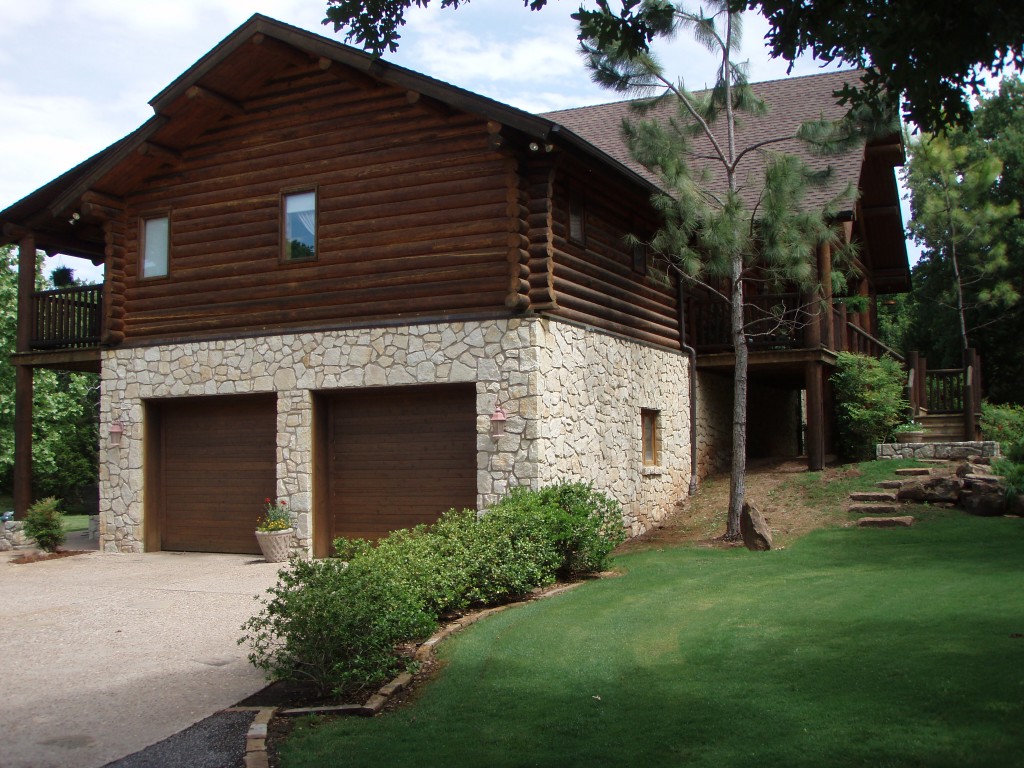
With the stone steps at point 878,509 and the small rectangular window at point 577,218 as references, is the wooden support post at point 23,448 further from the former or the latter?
the stone steps at point 878,509

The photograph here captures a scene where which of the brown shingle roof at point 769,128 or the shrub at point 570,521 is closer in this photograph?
the shrub at point 570,521

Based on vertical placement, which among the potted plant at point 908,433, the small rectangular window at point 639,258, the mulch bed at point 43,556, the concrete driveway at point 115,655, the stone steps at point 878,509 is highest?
the small rectangular window at point 639,258

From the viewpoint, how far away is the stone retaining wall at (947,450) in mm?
16500

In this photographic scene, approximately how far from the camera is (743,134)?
2067cm

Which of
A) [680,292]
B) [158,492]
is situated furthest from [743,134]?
[158,492]

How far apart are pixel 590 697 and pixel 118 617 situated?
589cm

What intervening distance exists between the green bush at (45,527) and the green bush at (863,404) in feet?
43.4

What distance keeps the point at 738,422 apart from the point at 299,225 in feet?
22.9

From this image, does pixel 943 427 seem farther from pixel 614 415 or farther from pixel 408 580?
pixel 408 580

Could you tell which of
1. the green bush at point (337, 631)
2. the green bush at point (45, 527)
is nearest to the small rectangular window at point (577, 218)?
the green bush at point (337, 631)

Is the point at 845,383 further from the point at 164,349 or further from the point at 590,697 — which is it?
the point at 590,697

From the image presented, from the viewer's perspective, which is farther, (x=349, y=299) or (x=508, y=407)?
(x=349, y=299)

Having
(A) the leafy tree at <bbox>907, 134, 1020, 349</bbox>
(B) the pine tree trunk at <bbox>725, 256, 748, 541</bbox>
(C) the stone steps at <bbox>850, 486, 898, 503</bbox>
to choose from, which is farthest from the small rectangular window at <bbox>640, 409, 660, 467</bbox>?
(A) the leafy tree at <bbox>907, 134, 1020, 349</bbox>

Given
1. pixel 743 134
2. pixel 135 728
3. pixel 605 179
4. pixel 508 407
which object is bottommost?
pixel 135 728
